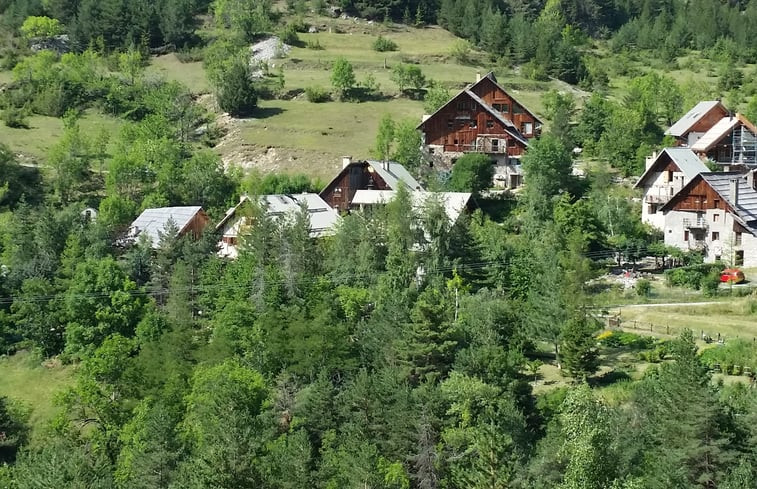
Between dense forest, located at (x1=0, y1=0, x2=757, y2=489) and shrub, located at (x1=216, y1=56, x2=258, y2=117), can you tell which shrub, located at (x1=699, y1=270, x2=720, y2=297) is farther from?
shrub, located at (x1=216, y1=56, x2=258, y2=117)

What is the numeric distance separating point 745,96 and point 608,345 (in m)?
61.3

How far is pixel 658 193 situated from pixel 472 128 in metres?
16.3

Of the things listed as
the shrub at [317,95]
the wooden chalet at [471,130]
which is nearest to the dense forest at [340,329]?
the wooden chalet at [471,130]

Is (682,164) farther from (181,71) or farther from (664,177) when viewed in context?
(181,71)

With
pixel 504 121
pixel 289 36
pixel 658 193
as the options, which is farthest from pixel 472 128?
pixel 289 36

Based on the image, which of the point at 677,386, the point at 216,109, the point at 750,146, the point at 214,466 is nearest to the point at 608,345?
the point at 677,386

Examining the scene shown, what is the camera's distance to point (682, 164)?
65875 mm

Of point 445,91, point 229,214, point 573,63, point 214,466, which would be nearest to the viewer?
point 214,466

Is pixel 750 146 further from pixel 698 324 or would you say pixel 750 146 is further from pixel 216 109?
pixel 216 109

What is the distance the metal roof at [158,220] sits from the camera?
64.4 metres

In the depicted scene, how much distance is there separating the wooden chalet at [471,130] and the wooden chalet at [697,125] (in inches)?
438

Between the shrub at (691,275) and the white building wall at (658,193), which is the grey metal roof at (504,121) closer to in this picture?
the white building wall at (658,193)

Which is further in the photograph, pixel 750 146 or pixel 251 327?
pixel 750 146

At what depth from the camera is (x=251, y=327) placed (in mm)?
49875
